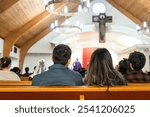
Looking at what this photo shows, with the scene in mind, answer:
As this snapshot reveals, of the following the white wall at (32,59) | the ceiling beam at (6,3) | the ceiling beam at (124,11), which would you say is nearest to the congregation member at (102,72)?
the ceiling beam at (6,3)

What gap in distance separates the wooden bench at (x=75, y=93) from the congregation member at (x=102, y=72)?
393mm

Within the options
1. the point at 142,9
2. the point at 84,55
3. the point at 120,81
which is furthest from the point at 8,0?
the point at 84,55

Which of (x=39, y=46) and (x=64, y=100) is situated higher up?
(x=39, y=46)

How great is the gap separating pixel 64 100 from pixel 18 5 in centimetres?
940

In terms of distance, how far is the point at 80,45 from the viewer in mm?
18828

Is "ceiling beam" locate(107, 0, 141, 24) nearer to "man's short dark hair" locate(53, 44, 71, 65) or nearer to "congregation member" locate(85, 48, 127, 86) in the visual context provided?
"man's short dark hair" locate(53, 44, 71, 65)

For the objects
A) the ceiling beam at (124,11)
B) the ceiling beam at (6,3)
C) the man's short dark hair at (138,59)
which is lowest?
the man's short dark hair at (138,59)

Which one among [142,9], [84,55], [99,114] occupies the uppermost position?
[142,9]

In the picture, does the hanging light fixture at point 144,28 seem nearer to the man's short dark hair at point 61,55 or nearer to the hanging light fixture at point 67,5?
the hanging light fixture at point 67,5

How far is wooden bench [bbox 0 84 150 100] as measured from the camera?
2.14 m

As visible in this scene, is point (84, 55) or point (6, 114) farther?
point (84, 55)

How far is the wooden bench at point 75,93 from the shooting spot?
7.03ft

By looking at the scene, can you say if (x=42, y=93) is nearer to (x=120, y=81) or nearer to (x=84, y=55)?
(x=120, y=81)

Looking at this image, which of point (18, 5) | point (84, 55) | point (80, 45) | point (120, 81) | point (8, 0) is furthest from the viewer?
point (84, 55)
